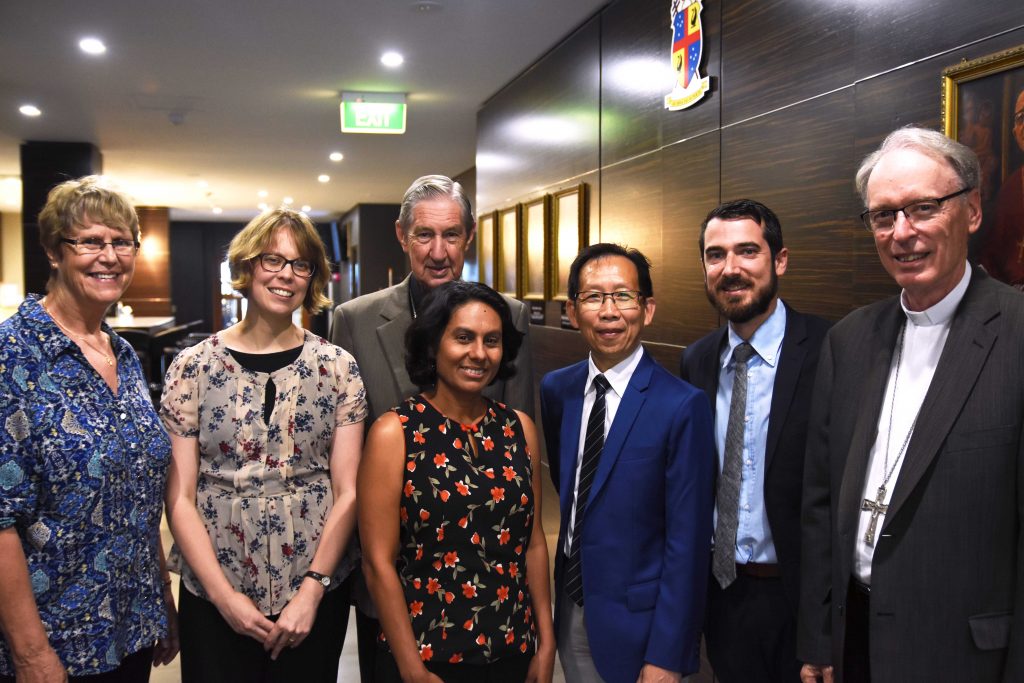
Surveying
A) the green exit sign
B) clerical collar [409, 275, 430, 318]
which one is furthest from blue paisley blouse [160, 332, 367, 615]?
the green exit sign

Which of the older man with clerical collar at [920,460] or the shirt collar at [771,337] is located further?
the shirt collar at [771,337]

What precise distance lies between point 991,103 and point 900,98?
1.34 feet

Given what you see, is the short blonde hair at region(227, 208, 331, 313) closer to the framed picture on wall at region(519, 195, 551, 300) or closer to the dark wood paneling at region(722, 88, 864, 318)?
the dark wood paneling at region(722, 88, 864, 318)

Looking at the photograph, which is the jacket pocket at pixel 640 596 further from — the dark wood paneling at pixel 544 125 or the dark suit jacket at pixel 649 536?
the dark wood paneling at pixel 544 125

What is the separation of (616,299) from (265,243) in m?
0.93

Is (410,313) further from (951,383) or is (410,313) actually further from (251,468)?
(951,383)

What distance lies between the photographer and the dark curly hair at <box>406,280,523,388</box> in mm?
1982

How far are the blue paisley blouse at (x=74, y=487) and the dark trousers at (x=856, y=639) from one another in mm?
1692

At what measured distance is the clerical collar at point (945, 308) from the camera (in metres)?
1.78

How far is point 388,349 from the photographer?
7.92ft

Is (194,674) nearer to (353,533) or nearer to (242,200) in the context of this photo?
(353,533)

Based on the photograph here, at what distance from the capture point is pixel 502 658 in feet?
6.34

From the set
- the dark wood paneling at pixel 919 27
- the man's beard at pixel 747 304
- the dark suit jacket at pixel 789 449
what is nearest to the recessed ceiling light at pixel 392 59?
the dark wood paneling at pixel 919 27

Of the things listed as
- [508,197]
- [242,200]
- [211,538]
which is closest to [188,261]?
[242,200]
